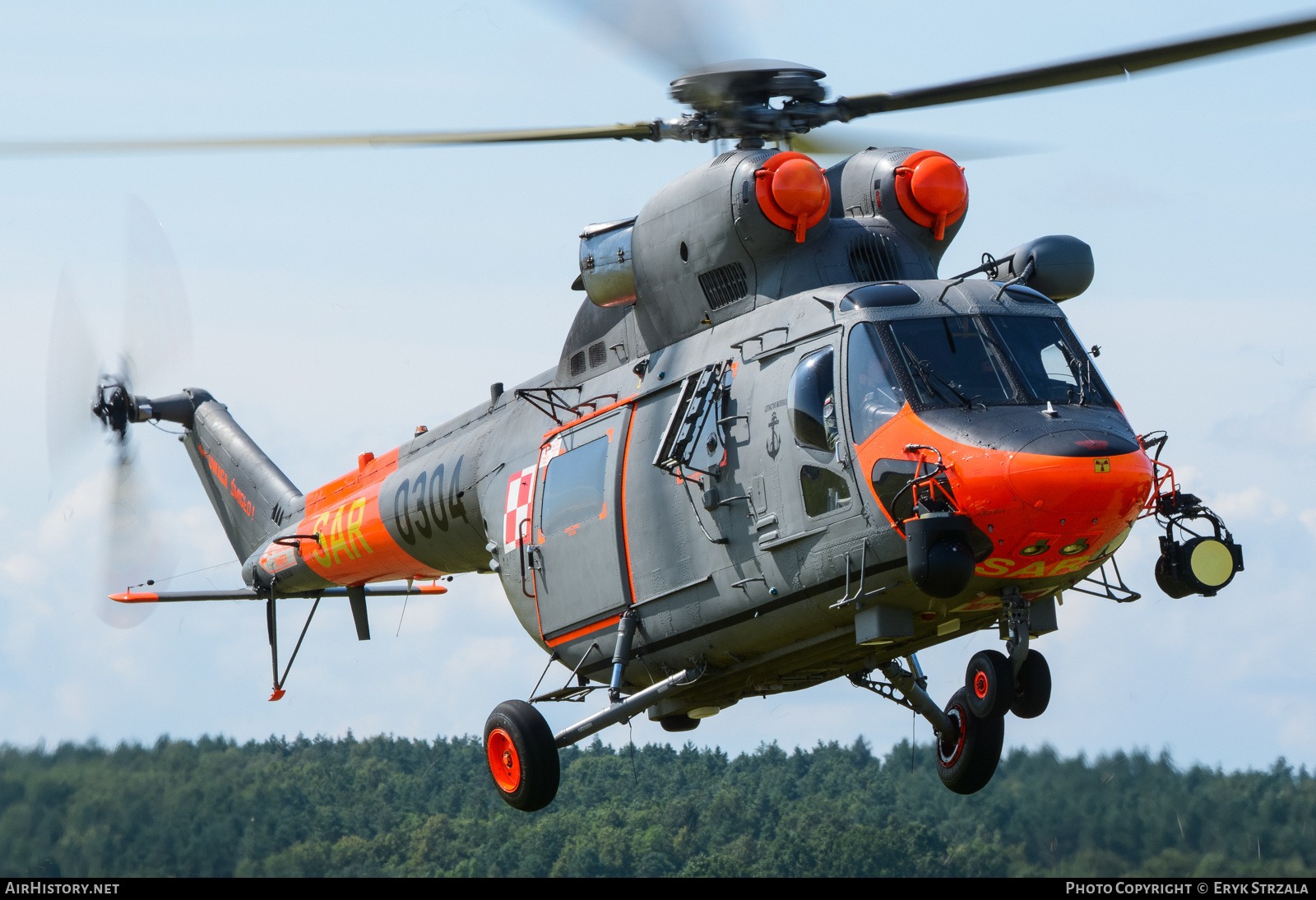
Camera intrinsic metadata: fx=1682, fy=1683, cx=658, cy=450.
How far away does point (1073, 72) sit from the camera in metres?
9.96

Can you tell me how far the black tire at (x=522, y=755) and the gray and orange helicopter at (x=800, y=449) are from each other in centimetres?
2

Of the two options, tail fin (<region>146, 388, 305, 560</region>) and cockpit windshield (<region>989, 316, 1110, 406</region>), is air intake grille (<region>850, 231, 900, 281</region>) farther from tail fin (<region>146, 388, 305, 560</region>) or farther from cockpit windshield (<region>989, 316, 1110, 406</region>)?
tail fin (<region>146, 388, 305, 560</region>)

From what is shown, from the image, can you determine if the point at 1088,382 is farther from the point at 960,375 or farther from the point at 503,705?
the point at 503,705

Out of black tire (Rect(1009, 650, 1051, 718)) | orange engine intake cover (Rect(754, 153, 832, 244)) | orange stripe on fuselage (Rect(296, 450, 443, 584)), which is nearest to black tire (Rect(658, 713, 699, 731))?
black tire (Rect(1009, 650, 1051, 718))

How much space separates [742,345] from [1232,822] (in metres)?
11.7

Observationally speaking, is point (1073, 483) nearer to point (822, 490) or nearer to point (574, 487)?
point (822, 490)

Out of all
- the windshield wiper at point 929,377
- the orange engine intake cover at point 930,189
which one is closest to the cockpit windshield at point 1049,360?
the windshield wiper at point 929,377

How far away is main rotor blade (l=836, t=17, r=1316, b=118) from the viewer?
28.3ft

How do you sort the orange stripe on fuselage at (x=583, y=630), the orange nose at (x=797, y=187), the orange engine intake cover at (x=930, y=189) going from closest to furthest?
the orange nose at (x=797, y=187), the orange engine intake cover at (x=930, y=189), the orange stripe on fuselage at (x=583, y=630)

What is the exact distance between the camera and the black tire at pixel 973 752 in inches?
455

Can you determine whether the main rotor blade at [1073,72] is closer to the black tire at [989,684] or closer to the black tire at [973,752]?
the black tire at [989,684]

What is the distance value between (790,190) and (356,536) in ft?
20.9

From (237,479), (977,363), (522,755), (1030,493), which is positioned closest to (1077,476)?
(1030,493)
